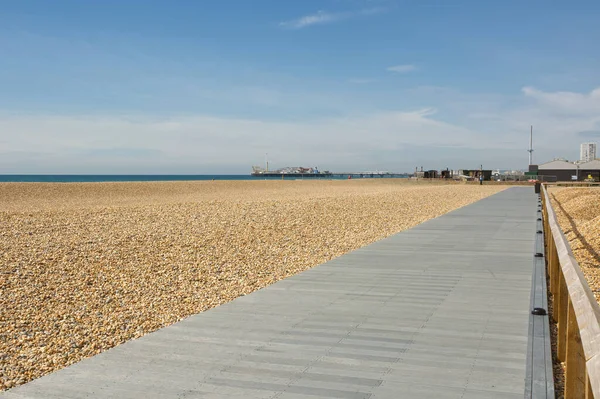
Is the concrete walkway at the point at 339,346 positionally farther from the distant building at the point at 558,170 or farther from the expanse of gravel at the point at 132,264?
the distant building at the point at 558,170

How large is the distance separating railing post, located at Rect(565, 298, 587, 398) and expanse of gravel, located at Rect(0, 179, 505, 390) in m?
3.47

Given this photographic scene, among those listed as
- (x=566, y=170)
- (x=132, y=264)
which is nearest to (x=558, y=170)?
(x=566, y=170)

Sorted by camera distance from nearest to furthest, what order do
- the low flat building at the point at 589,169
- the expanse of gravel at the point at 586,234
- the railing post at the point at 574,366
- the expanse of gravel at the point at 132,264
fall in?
the railing post at the point at 574,366 → the expanse of gravel at the point at 132,264 → the expanse of gravel at the point at 586,234 → the low flat building at the point at 589,169

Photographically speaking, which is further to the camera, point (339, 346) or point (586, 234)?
point (586, 234)

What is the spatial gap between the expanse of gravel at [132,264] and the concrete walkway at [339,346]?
807mm

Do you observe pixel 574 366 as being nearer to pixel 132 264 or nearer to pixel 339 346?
pixel 339 346

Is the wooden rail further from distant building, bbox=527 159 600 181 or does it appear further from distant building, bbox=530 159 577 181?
distant building, bbox=530 159 577 181

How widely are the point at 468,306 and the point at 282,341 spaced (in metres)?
1.99

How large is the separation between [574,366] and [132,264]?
6903 millimetres

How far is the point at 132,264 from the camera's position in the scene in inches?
336

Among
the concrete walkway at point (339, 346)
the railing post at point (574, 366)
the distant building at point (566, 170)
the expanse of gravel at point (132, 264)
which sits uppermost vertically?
the distant building at point (566, 170)

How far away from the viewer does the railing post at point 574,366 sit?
8.97ft

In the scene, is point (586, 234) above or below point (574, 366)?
below

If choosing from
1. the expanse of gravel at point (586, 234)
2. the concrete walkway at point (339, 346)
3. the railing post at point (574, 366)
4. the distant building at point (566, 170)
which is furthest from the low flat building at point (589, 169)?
the railing post at point (574, 366)
